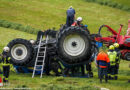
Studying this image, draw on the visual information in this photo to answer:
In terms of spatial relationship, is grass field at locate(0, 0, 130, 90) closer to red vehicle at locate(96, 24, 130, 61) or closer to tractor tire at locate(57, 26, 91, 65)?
red vehicle at locate(96, 24, 130, 61)

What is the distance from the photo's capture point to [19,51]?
746 inches

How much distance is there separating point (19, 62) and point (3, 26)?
20.4 metres

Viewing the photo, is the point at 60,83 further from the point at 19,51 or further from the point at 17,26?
the point at 17,26

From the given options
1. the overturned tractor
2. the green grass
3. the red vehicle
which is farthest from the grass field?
the green grass

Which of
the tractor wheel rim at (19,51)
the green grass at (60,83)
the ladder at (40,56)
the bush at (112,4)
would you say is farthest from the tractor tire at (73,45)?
the bush at (112,4)

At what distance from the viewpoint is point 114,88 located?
15875 mm

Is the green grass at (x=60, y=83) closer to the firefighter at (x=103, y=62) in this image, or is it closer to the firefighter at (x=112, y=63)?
the firefighter at (x=103, y=62)

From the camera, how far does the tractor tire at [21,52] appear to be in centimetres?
1884

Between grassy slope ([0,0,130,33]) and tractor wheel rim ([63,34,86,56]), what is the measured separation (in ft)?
75.7

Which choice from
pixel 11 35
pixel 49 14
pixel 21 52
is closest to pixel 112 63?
pixel 21 52

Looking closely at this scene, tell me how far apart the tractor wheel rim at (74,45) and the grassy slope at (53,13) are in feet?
75.7

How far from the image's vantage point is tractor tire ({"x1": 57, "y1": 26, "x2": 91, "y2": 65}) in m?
17.9

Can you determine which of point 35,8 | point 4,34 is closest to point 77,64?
point 4,34

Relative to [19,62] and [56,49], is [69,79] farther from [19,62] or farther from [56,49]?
[19,62]
